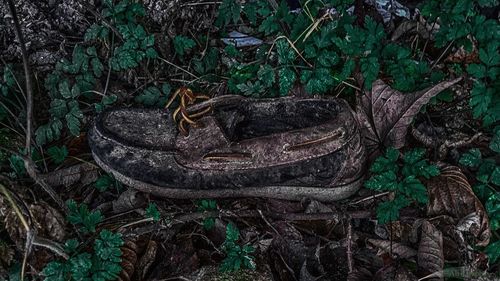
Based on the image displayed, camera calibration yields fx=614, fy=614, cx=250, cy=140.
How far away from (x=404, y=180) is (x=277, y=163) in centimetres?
50

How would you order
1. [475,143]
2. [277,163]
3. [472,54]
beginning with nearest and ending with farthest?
[277,163], [475,143], [472,54]

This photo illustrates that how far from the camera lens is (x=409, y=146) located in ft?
8.93

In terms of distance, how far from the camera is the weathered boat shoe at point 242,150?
2459mm

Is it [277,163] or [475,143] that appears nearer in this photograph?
[277,163]

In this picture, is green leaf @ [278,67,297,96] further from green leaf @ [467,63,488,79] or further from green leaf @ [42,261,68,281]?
green leaf @ [42,261,68,281]

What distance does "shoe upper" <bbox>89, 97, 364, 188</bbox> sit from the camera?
2.45 m

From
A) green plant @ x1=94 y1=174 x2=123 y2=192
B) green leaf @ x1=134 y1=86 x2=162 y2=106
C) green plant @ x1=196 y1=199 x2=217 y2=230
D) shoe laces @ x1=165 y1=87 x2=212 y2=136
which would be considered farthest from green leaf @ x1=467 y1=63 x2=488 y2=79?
green plant @ x1=94 y1=174 x2=123 y2=192

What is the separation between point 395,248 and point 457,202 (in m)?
0.31

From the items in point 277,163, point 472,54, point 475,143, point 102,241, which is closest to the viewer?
point 102,241

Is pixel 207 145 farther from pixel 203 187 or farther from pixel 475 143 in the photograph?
pixel 475 143

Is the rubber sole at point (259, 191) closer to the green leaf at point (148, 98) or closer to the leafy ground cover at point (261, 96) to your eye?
the leafy ground cover at point (261, 96)

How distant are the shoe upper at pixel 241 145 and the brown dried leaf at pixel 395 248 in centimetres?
30

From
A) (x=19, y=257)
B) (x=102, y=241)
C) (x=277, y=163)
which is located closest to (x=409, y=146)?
(x=277, y=163)

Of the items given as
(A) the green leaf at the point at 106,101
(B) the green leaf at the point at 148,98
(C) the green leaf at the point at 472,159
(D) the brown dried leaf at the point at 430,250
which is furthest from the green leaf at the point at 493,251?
(A) the green leaf at the point at 106,101
